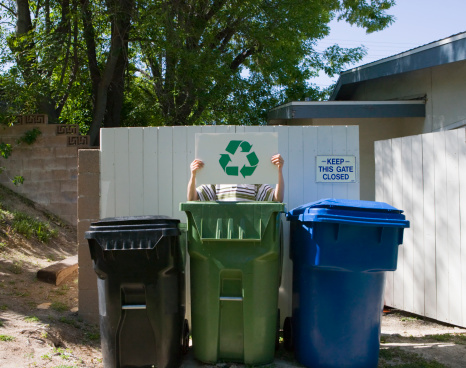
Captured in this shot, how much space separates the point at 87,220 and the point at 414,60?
19.5 ft

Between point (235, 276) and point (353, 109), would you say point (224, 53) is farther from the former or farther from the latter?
point (235, 276)

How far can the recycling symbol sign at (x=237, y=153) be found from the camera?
16.4 feet

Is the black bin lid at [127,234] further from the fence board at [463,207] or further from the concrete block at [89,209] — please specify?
the fence board at [463,207]

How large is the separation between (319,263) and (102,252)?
67.8 inches

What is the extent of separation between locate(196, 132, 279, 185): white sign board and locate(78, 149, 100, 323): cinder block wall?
1446mm

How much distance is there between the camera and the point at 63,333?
17.4 ft

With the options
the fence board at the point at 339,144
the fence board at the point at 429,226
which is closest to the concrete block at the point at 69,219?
the fence board at the point at 339,144

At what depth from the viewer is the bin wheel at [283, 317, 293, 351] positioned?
5156 millimetres

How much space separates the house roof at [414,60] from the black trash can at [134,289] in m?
5.57

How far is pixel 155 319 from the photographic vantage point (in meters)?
4.40

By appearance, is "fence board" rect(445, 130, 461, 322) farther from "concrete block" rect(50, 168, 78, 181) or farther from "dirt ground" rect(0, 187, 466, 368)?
"concrete block" rect(50, 168, 78, 181)

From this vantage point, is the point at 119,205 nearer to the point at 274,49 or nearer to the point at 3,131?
the point at 3,131

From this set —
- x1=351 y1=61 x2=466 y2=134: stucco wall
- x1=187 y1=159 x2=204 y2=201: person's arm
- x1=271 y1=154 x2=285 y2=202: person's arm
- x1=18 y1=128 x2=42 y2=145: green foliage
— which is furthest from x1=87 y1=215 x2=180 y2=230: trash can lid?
x1=18 y1=128 x2=42 y2=145: green foliage

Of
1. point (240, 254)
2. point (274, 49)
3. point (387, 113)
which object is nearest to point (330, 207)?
point (240, 254)
